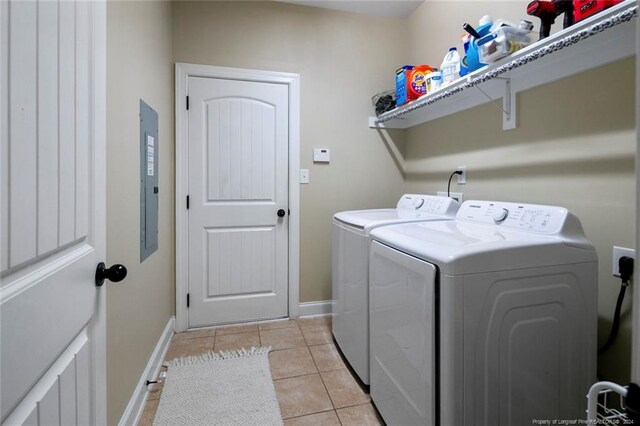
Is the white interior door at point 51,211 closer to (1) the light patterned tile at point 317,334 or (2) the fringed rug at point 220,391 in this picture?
(2) the fringed rug at point 220,391

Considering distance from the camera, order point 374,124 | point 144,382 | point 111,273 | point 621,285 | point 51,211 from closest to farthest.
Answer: point 51,211
point 111,273
point 621,285
point 144,382
point 374,124

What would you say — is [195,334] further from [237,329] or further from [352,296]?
[352,296]

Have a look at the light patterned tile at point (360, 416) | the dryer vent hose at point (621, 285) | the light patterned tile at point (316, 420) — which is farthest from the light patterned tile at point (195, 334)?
the dryer vent hose at point (621, 285)

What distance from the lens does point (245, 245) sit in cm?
246

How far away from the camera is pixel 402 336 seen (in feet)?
3.92

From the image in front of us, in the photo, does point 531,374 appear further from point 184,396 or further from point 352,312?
point 184,396

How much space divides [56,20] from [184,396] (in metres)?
1.73

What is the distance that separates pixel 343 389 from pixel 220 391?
0.68 m

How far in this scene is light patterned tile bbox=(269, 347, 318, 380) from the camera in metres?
1.82

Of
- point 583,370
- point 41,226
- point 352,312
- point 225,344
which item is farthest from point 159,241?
point 583,370

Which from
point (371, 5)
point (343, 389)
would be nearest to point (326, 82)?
point (371, 5)

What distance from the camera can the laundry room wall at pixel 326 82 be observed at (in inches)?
94.5

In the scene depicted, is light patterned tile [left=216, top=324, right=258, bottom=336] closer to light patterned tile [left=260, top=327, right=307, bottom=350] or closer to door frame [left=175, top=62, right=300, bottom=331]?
light patterned tile [left=260, top=327, right=307, bottom=350]

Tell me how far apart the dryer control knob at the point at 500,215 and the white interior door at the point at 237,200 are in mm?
1559
